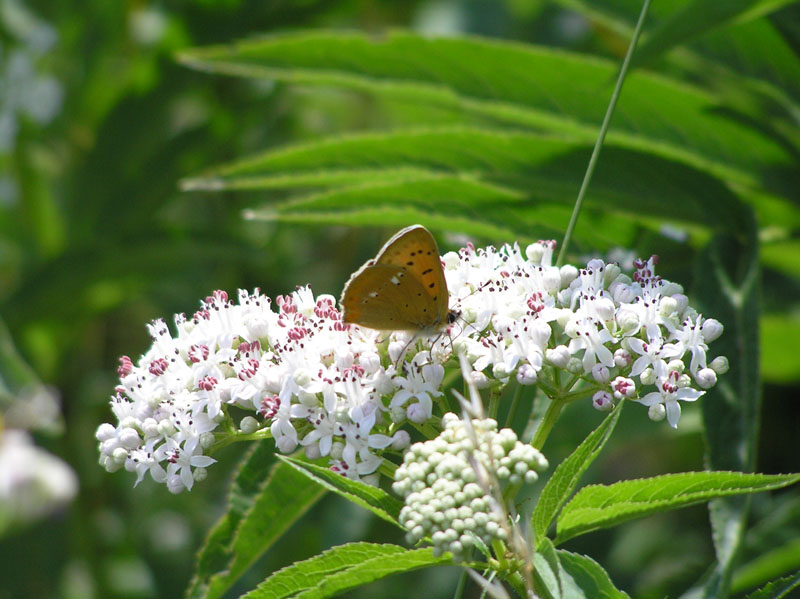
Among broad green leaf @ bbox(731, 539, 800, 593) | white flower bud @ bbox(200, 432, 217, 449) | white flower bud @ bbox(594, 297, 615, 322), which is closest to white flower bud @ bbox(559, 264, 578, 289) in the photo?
white flower bud @ bbox(594, 297, 615, 322)

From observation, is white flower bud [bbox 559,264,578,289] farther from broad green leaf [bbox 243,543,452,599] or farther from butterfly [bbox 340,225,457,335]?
broad green leaf [bbox 243,543,452,599]

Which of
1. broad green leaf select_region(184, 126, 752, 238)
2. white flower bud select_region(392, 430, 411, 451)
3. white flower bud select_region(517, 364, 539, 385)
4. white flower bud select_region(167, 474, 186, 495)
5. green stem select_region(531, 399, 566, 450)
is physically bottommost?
white flower bud select_region(167, 474, 186, 495)

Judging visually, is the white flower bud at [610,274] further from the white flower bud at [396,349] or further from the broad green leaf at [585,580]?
the broad green leaf at [585,580]

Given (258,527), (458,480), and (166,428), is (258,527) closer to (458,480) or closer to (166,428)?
(166,428)

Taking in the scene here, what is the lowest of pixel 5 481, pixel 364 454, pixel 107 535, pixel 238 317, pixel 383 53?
pixel 107 535

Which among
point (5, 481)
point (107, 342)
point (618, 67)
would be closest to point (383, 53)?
point (618, 67)

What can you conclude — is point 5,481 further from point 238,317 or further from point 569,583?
point 569,583

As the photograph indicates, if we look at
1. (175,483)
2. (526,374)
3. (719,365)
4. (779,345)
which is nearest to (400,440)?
(526,374)
